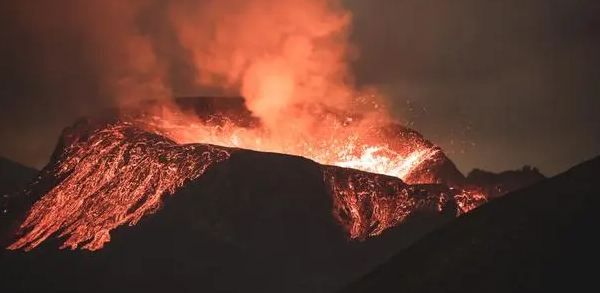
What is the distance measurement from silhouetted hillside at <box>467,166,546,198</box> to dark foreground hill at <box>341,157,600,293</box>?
64543 millimetres

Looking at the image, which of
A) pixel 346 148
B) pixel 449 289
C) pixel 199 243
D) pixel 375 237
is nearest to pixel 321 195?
pixel 375 237

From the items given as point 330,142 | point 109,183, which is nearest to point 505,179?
point 330,142

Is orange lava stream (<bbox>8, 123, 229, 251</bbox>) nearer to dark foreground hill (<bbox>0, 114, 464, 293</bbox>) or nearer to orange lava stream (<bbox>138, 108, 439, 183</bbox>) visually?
dark foreground hill (<bbox>0, 114, 464, 293</bbox>)

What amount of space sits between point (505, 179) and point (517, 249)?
8889cm

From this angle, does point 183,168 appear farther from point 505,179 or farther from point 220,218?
point 505,179

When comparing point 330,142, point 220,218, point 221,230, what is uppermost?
point 330,142

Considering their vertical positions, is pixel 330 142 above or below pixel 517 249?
above

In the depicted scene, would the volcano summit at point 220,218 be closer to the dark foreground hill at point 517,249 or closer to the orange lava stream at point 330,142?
the orange lava stream at point 330,142

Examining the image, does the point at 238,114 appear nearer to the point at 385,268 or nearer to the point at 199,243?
the point at 199,243

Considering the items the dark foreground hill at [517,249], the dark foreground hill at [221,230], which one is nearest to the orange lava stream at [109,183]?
the dark foreground hill at [221,230]

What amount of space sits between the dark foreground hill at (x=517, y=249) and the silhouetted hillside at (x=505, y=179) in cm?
6454

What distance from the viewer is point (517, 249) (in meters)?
83.5

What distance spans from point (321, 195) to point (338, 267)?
1254cm

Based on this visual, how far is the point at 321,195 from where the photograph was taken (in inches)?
5394
